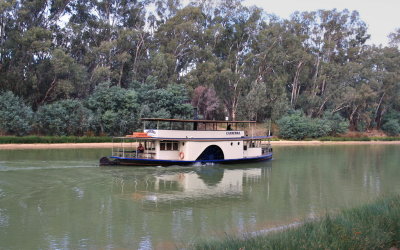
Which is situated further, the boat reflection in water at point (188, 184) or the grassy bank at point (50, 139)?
the grassy bank at point (50, 139)

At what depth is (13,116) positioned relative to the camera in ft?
122

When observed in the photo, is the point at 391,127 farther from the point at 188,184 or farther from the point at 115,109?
the point at 188,184

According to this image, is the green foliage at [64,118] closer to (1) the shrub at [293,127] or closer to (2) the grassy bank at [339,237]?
(1) the shrub at [293,127]

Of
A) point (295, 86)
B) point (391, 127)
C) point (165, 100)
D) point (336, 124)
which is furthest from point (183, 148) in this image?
point (391, 127)

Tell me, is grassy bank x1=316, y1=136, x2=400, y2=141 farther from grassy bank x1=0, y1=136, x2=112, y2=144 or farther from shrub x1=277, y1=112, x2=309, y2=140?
grassy bank x1=0, y1=136, x2=112, y2=144

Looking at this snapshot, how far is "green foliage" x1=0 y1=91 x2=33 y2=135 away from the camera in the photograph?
36.9 m

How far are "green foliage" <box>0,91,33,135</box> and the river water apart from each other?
12.2 meters

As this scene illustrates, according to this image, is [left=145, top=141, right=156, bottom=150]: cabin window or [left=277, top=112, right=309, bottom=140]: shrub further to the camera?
[left=277, top=112, right=309, bottom=140]: shrub

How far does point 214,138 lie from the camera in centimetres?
2608

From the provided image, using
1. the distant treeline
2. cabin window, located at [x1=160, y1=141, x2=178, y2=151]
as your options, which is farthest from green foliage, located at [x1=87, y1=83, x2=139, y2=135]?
cabin window, located at [x1=160, y1=141, x2=178, y2=151]

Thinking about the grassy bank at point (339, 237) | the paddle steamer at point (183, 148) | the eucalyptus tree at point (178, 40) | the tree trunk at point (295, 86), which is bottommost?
the grassy bank at point (339, 237)

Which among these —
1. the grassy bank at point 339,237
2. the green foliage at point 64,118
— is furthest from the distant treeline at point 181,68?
the grassy bank at point 339,237

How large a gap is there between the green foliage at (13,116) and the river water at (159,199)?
480 inches

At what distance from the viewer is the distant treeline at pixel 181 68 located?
136ft
